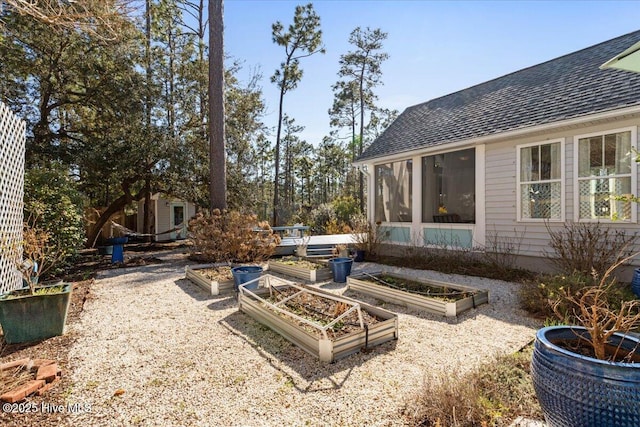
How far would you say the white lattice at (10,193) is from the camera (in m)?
4.43

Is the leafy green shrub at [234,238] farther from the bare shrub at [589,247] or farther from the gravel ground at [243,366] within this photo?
the bare shrub at [589,247]

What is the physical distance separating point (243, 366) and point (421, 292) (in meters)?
3.04

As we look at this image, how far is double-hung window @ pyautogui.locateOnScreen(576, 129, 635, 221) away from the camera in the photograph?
5477 millimetres

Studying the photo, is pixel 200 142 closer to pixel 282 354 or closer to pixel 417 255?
pixel 417 255

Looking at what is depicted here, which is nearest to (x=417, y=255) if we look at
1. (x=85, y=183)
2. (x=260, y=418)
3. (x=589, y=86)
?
(x=589, y=86)

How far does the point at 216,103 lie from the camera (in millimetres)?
9508

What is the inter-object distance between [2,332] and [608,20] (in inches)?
538

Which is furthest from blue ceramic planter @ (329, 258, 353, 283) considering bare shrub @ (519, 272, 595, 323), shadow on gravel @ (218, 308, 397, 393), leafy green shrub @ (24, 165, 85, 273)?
leafy green shrub @ (24, 165, 85, 273)

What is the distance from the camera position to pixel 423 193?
8.76 m

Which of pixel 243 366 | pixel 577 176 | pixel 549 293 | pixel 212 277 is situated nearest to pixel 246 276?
pixel 212 277

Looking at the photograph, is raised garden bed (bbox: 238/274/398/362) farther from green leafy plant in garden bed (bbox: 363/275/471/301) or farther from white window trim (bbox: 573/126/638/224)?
white window trim (bbox: 573/126/638/224)

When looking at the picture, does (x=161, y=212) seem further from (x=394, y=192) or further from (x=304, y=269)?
(x=304, y=269)

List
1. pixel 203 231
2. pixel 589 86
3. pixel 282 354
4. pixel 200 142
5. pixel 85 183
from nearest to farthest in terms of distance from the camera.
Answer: pixel 282 354, pixel 589 86, pixel 203 231, pixel 85 183, pixel 200 142

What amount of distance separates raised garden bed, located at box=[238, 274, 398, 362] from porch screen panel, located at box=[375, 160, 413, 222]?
212 inches
